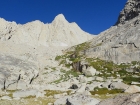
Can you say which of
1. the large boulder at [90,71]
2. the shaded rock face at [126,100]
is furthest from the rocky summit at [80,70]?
the shaded rock face at [126,100]

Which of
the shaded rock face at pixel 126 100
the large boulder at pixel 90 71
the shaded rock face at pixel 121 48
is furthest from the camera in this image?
the shaded rock face at pixel 121 48

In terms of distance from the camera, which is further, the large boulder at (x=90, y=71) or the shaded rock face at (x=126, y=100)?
the large boulder at (x=90, y=71)

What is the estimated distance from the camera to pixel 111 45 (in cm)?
16412

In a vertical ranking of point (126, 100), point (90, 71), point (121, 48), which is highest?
point (121, 48)

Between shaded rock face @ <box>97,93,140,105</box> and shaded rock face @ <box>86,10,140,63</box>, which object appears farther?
shaded rock face @ <box>86,10,140,63</box>

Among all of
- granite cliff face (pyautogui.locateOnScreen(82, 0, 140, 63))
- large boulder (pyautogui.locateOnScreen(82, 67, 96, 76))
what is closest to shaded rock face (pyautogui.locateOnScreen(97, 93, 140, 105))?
large boulder (pyautogui.locateOnScreen(82, 67, 96, 76))

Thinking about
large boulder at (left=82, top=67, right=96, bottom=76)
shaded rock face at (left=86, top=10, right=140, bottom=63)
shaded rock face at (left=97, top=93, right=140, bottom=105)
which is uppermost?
shaded rock face at (left=86, top=10, right=140, bottom=63)

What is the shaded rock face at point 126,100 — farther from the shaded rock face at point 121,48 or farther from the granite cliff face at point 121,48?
the granite cliff face at point 121,48

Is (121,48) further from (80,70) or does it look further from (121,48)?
(80,70)

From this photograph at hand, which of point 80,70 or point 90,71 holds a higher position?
point 80,70

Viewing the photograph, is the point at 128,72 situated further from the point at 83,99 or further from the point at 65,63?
the point at 83,99

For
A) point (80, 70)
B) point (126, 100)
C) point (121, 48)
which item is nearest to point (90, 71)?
point (80, 70)

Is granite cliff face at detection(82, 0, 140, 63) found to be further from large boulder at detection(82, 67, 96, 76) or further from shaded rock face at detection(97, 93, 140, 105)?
shaded rock face at detection(97, 93, 140, 105)

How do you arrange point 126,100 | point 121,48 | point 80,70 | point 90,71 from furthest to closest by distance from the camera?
point 121,48
point 80,70
point 90,71
point 126,100
